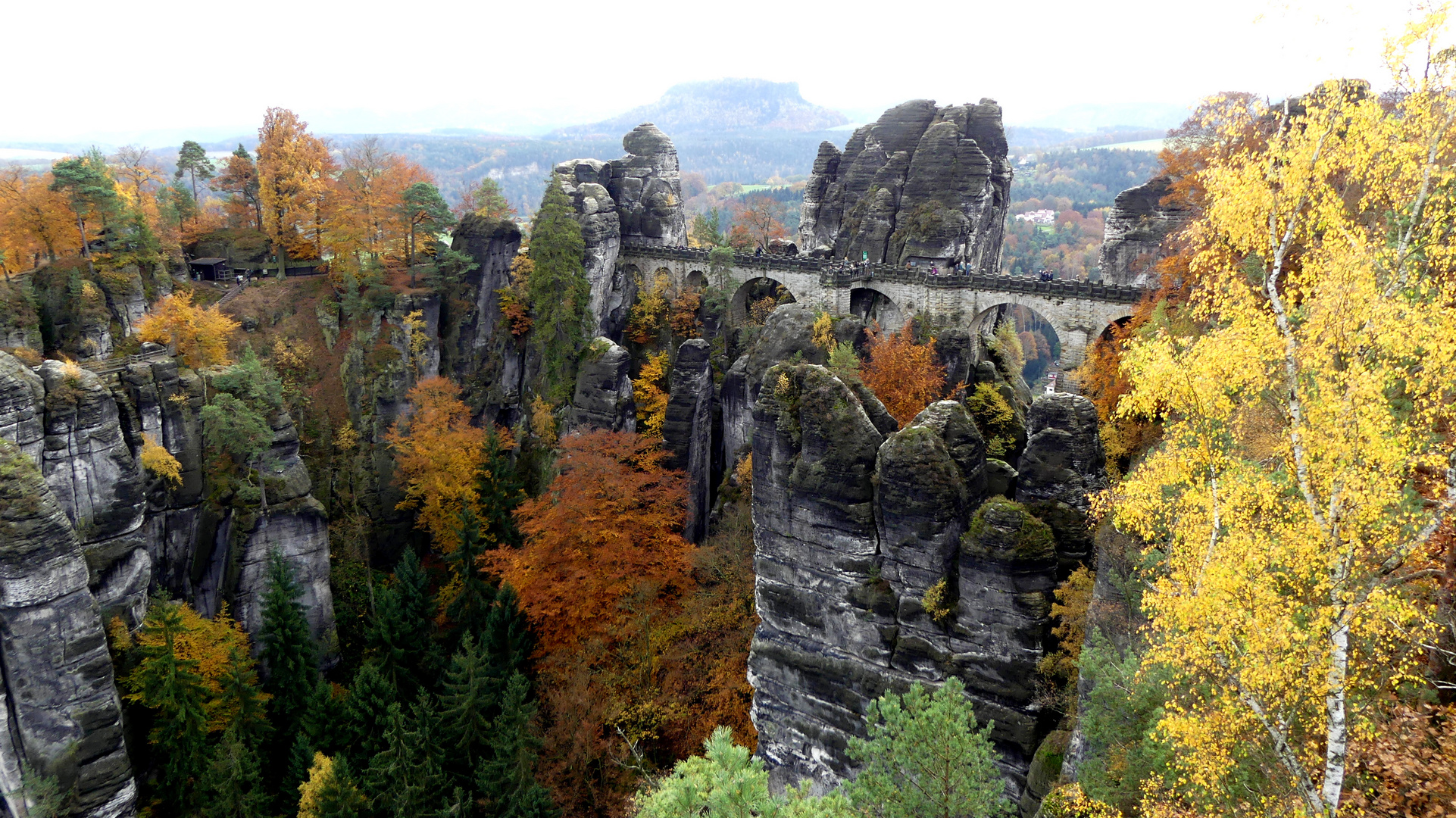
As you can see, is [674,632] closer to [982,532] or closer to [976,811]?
[982,532]

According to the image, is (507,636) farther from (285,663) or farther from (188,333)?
(188,333)

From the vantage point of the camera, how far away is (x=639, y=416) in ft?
152

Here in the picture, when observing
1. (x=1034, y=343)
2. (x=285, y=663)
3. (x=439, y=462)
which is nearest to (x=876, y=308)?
(x=439, y=462)

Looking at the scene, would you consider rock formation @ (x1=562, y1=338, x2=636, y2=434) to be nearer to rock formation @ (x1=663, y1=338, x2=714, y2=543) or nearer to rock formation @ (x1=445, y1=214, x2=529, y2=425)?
rock formation @ (x1=663, y1=338, x2=714, y2=543)

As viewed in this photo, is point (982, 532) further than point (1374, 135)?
Yes

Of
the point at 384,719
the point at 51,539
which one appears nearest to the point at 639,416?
the point at 384,719

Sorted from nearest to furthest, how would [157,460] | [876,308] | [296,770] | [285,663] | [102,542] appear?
1. [296,770]
2. [102,542]
3. [285,663]
4. [157,460]
5. [876,308]

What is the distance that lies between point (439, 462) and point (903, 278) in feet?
93.7

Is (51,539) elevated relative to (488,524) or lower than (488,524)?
elevated

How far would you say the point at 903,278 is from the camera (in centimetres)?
4666

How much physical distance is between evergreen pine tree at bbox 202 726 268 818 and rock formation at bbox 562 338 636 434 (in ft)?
67.8

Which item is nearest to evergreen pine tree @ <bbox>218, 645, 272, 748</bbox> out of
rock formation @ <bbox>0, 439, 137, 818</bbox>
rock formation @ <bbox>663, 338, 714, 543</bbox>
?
rock formation @ <bbox>0, 439, 137, 818</bbox>

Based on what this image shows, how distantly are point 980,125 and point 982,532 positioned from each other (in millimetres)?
38430

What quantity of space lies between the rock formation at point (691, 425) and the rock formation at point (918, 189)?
15.3 metres
